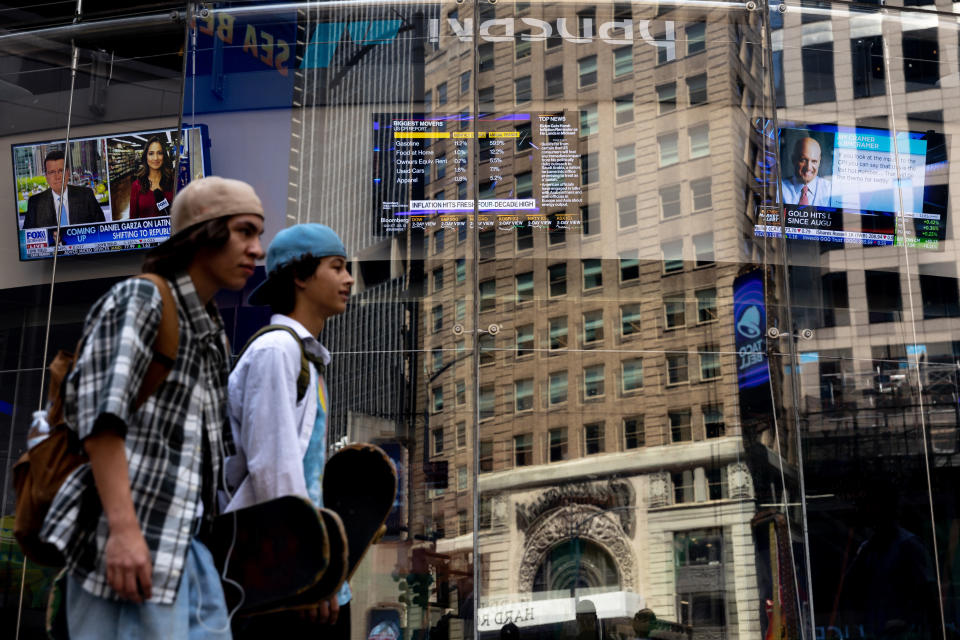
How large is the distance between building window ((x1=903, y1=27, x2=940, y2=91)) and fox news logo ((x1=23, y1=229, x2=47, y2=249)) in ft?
22.1

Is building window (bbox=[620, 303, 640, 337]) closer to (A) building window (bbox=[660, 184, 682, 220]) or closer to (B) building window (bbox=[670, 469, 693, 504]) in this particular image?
(A) building window (bbox=[660, 184, 682, 220])

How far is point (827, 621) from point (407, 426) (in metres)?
2.95

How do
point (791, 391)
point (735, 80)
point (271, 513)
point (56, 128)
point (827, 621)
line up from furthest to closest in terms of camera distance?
point (56, 128) → point (735, 80) → point (791, 391) → point (827, 621) → point (271, 513)

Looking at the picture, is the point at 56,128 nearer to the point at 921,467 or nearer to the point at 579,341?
the point at 579,341

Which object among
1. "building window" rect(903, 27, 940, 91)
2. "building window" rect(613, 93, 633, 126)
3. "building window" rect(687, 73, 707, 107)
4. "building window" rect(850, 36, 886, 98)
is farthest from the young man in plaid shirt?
"building window" rect(903, 27, 940, 91)

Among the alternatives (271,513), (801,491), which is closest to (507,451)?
(801,491)

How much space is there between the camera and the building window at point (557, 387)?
27.2 ft

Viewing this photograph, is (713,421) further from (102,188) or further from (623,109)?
(102,188)

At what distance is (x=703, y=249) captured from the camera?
8711 mm

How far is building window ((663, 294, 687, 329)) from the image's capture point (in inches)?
335

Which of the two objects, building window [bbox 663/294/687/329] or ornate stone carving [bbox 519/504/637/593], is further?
building window [bbox 663/294/687/329]

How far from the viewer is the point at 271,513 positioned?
9.23 feet

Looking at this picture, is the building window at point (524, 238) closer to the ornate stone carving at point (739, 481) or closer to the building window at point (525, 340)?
the building window at point (525, 340)

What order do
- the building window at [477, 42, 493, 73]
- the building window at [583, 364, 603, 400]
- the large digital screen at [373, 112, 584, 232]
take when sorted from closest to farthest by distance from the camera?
the building window at [583, 364, 603, 400]
the large digital screen at [373, 112, 584, 232]
the building window at [477, 42, 493, 73]
